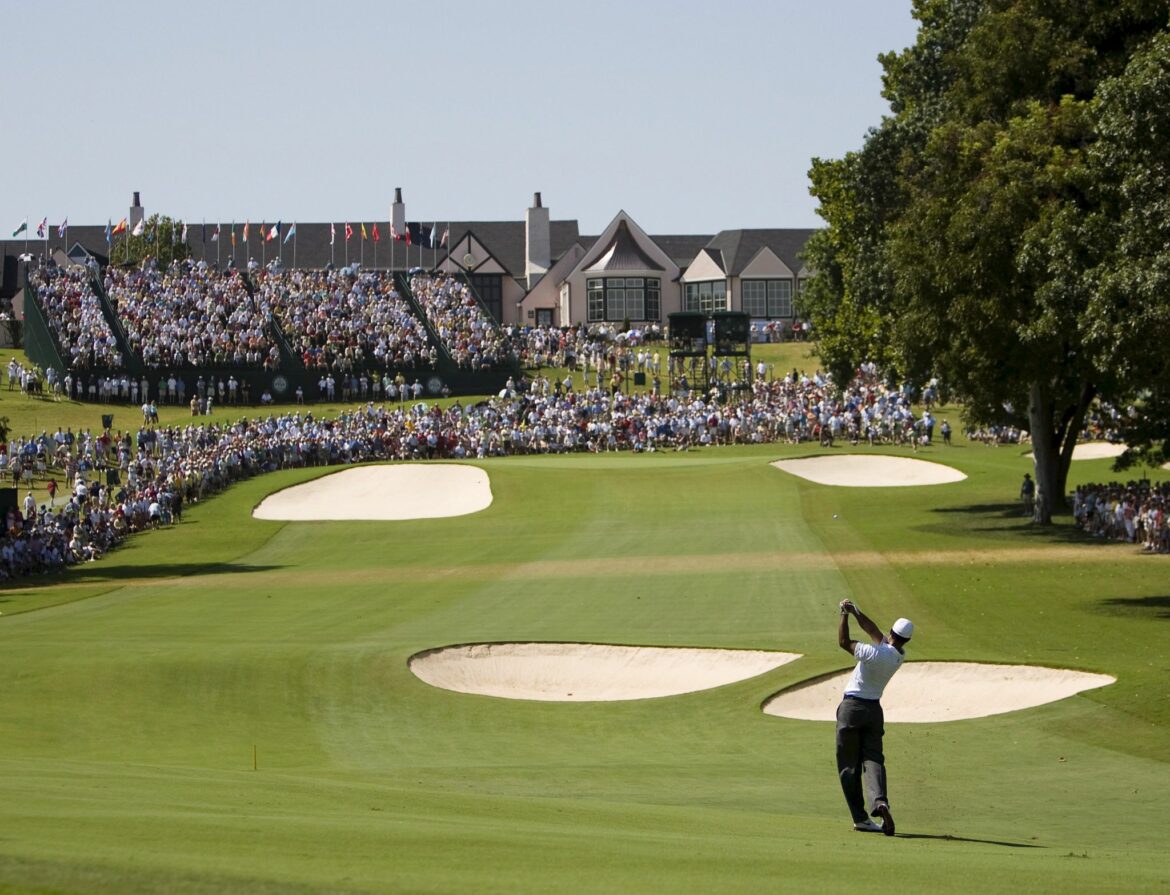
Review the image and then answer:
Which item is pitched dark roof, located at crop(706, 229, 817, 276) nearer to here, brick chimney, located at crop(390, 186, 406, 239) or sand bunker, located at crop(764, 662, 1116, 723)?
brick chimney, located at crop(390, 186, 406, 239)

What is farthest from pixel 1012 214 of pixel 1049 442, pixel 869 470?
pixel 869 470

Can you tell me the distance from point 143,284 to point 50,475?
25733 mm

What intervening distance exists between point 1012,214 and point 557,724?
62.6 ft

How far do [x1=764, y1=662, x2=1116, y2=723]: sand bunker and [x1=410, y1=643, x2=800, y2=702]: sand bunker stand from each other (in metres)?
1.82

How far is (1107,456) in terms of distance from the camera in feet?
204

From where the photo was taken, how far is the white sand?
206 ft

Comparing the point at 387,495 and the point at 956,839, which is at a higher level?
the point at 956,839

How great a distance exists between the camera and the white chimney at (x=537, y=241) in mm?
128125

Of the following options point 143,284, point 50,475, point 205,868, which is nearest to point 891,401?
point 50,475

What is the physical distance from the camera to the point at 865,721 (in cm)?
1416

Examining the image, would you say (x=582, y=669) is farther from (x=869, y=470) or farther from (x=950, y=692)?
(x=869, y=470)

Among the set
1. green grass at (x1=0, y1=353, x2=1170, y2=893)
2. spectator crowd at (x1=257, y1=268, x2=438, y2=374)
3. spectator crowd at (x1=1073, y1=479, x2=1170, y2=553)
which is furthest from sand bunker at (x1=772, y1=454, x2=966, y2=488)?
spectator crowd at (x1=257, y1=268, x2=438, y2=374)

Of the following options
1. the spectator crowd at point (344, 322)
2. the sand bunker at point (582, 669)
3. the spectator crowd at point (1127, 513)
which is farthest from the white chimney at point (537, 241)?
the sand bunker at point (582, 669)

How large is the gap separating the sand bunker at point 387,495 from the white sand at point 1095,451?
22.1 meters
